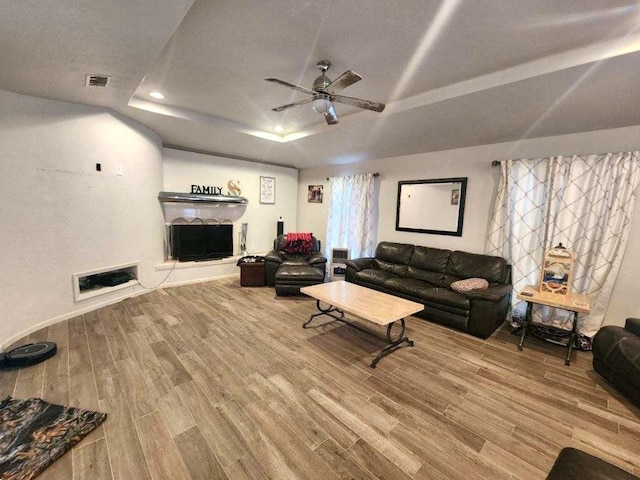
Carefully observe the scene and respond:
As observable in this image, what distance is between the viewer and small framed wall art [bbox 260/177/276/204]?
5840 millimetres

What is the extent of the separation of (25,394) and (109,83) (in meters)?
2.73

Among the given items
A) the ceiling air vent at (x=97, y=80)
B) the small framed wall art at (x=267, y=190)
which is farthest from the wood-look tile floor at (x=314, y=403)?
the small framed wall art at (x=267, y=190)

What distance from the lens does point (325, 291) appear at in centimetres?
310

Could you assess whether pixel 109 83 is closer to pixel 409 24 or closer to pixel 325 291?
pixel 409 24

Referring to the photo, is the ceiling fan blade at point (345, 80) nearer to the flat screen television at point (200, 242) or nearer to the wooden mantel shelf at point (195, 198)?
the wooden mantel shelf at point (195, 198)

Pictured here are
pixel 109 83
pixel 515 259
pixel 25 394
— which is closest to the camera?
pixel 25 394

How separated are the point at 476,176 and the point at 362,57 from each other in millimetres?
2692

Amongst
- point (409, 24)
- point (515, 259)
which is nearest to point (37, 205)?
point (409, 24)

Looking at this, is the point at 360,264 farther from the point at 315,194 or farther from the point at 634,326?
the point at 634,326

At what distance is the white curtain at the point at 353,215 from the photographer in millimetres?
5043

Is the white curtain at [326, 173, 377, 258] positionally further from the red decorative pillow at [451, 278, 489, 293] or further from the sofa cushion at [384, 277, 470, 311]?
the red decorative pillow at [451, 278, 489, 293]

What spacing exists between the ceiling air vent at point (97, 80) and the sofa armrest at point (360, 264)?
3731mm

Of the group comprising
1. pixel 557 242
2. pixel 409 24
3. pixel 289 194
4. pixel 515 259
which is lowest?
pixel 515 259

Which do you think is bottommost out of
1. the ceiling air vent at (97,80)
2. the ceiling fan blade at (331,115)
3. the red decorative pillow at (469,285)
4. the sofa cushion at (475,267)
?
the red decorative pillow at (469,285)
